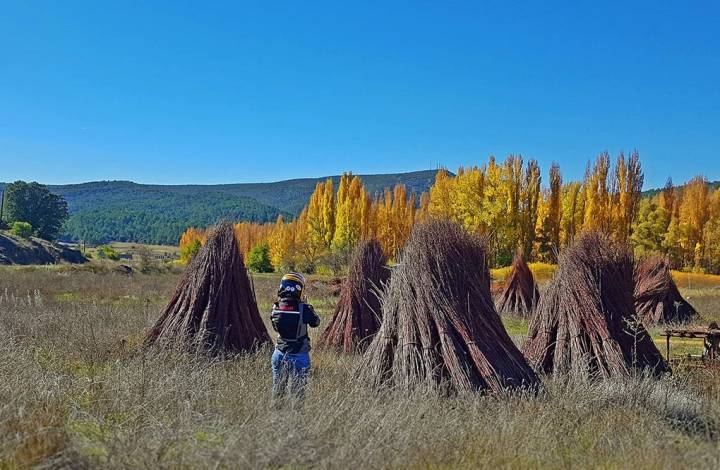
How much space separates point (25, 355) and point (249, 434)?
3751mm

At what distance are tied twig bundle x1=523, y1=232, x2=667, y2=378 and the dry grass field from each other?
78 centimetres

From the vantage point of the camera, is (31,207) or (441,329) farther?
(31,207)

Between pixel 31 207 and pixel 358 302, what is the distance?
83.2m

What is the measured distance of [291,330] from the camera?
19.8 feet

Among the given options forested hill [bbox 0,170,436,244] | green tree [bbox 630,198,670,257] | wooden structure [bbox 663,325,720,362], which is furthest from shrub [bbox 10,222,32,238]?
forested hill [bbox 0,170,436,244]

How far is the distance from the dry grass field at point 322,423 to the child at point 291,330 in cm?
25

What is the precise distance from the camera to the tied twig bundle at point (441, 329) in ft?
19.6

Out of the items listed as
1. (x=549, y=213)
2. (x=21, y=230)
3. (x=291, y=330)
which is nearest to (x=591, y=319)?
(x=291, y=330)

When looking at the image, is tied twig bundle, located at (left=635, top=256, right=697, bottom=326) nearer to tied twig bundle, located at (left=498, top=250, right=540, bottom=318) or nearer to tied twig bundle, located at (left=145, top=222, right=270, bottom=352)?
tied twig bundle, located at (left=498, top=250, right=540, bottom=318)

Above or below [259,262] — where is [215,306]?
above

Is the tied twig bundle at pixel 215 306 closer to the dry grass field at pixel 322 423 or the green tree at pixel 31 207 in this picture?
the dry grass field at pixel 322 423

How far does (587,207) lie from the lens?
46.7 meters

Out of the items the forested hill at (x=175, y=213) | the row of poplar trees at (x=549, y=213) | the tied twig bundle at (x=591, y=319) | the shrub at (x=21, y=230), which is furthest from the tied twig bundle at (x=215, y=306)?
the forested hill at (x=175, y=213)

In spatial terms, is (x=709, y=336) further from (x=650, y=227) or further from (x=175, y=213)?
(x=175, y=213)
